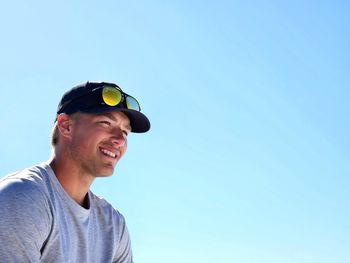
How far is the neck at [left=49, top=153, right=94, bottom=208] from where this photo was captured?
5.61 meters

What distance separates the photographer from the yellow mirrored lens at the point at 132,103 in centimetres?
610

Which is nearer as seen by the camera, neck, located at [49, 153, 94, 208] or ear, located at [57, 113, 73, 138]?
neck, located at [49, 153, 94, 208]

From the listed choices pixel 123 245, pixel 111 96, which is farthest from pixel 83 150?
pixel 123 245

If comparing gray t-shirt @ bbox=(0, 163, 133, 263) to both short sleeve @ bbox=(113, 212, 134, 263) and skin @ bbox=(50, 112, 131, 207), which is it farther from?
skin @ bbox=(50, 112, 131, 207)

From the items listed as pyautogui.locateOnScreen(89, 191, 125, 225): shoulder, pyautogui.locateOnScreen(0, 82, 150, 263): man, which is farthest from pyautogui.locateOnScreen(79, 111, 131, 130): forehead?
pyautogui.locateOnScreen(89, 191, 125, 225): shoulder

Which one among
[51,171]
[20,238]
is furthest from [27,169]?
[20,238]

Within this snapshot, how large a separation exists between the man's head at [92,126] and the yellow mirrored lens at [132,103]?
20mm

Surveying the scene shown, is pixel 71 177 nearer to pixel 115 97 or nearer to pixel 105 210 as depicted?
pixel 105 210

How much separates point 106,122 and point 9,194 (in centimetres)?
169

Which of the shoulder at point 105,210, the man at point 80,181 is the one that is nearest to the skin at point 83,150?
the man at point 80,181

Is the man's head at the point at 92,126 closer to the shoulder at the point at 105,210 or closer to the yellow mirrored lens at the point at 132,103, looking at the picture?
the yellow mirrored lens at the point at 132,103

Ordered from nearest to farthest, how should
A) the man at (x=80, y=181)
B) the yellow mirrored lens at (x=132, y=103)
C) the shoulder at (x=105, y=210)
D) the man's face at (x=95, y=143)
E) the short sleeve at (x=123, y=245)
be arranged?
the man at (x=80, y=181) → the man's face at (x=95, y=143) → the yellow mirrored lens at (x=132, y=103) → the shoulder at (x=105, y=210) → the short sleeve at (x=123, y=245)

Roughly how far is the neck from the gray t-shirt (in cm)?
16

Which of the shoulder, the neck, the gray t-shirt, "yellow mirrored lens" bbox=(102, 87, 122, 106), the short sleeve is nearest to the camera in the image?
the gray t-shirt
